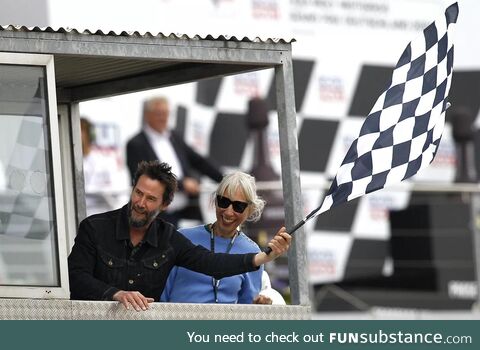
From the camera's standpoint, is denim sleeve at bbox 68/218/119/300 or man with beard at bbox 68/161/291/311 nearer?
denim sleeve at bbox 68/218/119/300

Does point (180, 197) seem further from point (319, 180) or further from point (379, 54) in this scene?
point (379, 54)

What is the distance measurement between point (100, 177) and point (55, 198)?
5.39 meters

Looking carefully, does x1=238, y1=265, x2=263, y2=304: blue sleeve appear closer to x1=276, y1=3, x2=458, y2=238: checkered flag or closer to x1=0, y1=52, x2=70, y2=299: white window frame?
x1=276, y1=3, x2=458, y2=238: checkered flag

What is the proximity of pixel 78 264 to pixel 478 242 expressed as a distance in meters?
6.02

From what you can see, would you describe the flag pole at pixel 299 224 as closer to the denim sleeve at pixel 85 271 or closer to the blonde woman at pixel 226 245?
the blonde woman at pixel 226 245

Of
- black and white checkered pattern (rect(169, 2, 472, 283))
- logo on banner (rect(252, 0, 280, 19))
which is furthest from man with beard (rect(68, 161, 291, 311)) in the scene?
logo on banner (rect(252, 0, 280, 19))

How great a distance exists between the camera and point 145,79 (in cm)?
712

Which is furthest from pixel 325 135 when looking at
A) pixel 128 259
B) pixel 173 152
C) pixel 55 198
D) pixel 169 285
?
pixel 55 198

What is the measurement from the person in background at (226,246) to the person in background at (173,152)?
11.8 feet

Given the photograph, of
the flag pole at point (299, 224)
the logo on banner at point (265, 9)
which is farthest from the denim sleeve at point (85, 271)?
the logo on banner at point (265, 9)

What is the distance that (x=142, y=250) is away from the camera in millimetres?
6352

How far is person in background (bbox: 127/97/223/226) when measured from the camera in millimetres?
10555

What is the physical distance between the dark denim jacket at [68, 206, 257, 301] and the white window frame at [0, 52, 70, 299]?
0.22m
